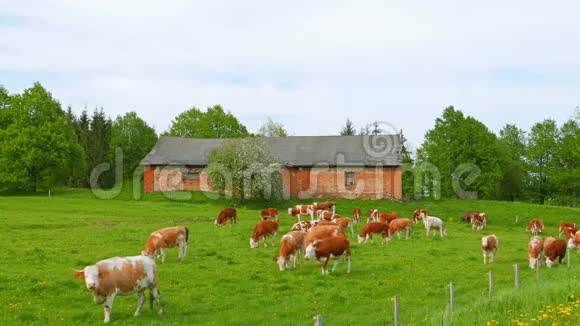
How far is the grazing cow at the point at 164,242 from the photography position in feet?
71.3

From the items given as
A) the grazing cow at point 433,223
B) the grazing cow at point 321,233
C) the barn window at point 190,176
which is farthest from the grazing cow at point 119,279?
the barn window at point 190,176

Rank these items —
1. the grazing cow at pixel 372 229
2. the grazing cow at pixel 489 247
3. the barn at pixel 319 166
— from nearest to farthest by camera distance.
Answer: the grazing cow at pixel 489 247
the grazing cow at pixel 372 229
the barn at pixel 319 166

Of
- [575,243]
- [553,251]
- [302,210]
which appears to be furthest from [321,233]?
[302,210]

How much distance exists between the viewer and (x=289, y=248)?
21.2m

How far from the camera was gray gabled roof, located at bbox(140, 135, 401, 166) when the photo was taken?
59.9m

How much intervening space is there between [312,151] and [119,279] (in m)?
49.6

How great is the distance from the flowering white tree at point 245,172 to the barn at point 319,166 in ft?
18.5

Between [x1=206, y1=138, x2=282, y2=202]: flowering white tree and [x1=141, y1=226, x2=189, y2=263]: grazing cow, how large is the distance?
97.4 ft

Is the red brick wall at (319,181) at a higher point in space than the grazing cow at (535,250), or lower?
higher

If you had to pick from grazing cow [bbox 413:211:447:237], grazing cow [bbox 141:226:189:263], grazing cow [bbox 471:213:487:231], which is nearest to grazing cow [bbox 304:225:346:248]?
grazing cow [bbox 141:226:189:263]

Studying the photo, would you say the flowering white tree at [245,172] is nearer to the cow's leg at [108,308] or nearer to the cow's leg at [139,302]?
the cow's leg at [139,302]

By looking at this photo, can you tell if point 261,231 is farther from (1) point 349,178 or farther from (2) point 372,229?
(1) point 349,178

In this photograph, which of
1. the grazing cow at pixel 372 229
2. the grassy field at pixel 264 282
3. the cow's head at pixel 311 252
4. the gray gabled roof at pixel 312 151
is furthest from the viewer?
the gray gabled roof at pixel 312 151

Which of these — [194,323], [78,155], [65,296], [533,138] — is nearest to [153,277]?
[194,323]
